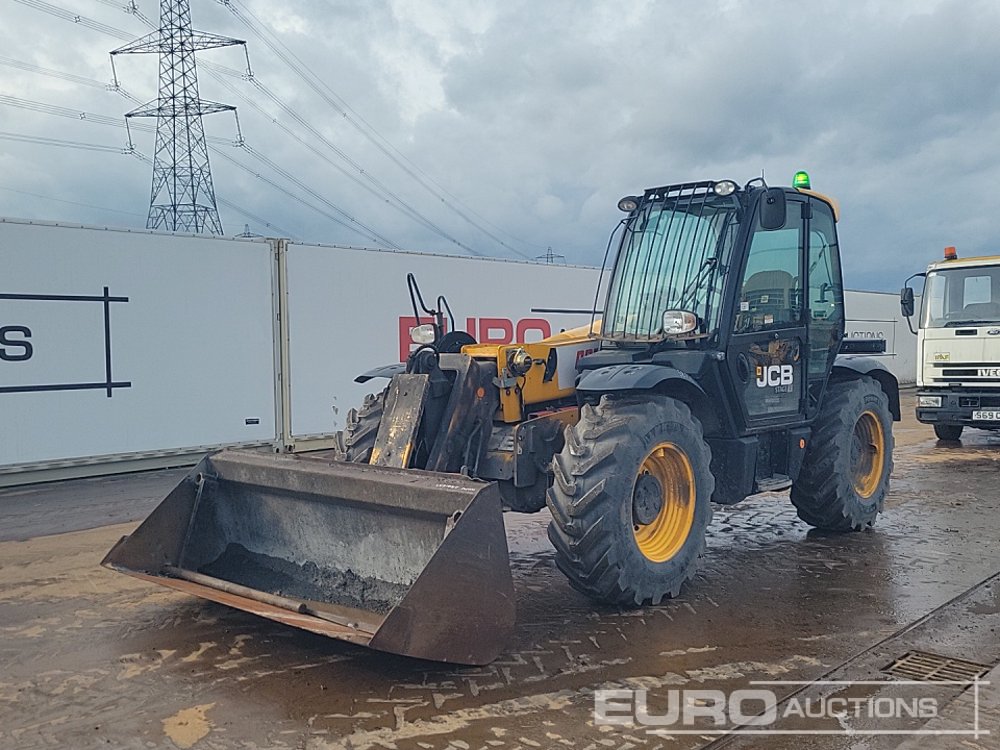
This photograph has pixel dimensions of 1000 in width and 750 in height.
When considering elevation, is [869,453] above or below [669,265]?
below

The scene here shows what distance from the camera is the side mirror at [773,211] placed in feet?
18.0

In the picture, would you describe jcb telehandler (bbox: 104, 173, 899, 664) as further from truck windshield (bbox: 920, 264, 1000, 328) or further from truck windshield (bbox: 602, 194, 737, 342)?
truck windshield (bbox: 920, 264, 1000, 328)

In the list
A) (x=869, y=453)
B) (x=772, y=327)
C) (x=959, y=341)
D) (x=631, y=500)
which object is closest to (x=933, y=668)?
(x=631, y=500)

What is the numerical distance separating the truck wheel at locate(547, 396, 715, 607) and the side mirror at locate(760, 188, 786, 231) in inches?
50.8

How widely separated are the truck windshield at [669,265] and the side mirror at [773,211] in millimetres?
254

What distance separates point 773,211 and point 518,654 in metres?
3.07

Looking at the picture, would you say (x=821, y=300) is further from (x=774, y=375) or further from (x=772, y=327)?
(x=774, y=375)

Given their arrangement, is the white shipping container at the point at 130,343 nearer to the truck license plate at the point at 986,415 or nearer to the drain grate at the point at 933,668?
the drain grate at the point at 933,668

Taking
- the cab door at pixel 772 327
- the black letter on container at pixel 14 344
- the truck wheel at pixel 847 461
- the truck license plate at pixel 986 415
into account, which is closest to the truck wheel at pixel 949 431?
the truck license plate at pixel 986 415

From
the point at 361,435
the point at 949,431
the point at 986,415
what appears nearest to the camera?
the point at 361,435

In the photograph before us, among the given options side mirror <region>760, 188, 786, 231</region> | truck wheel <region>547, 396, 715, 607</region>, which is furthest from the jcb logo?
side mirror <region>760, 188, 786, 231</region>

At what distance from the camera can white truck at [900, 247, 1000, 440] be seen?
10602 mm

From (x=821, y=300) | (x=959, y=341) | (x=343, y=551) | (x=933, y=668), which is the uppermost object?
(x=821, y=300)

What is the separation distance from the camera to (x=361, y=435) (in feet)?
17.7
